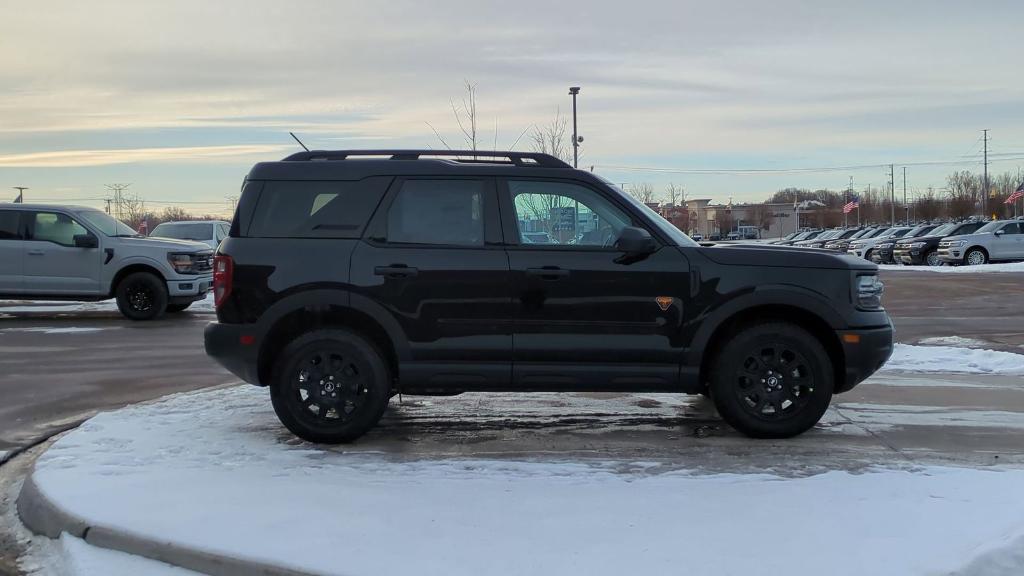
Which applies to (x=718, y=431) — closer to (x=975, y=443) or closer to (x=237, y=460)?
(x=975, y=443)

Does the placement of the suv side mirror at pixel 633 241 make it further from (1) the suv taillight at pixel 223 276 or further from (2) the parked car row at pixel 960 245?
(2) the parked car row at pixel 960 245

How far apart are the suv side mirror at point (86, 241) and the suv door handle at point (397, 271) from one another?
10.6 metres

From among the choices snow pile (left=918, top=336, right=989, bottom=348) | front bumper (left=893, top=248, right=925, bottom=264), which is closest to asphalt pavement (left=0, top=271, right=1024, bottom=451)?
snow pile (left=918, top=336, right=989, bottom=348)

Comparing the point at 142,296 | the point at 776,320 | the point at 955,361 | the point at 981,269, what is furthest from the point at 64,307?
the point at 981,269

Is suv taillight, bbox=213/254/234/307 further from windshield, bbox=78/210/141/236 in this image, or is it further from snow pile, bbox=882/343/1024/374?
windshield, bbox=78/210/141/236

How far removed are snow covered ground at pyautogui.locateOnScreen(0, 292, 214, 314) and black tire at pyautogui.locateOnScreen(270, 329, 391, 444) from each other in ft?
37.2

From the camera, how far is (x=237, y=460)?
18.2 ft

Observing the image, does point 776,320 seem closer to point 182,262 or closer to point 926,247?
point 182,262

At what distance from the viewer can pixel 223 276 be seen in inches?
229

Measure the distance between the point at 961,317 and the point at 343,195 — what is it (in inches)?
485

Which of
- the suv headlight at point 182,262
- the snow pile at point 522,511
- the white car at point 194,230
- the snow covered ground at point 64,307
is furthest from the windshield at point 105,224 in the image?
the snow pile at point 522,511

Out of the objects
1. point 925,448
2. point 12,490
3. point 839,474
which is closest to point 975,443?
point 925,448

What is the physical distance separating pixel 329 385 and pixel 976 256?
29910 millimetres

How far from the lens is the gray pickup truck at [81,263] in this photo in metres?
14.3
